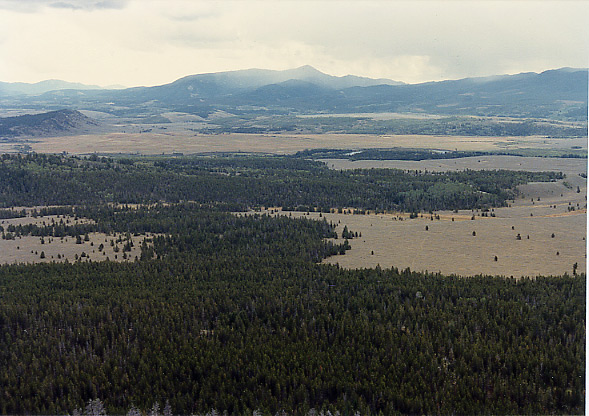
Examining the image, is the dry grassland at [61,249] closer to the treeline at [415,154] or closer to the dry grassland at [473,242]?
the dry grassland at [473,242]

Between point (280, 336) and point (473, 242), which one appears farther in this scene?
point (473, 242)

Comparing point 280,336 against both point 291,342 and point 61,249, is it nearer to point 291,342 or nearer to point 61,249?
point 291,342

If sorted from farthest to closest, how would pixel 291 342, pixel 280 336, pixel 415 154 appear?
pixel 415 154 → pixel 280 336 → pixel 291 342

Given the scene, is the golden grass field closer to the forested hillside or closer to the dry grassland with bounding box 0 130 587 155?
the forested hillside

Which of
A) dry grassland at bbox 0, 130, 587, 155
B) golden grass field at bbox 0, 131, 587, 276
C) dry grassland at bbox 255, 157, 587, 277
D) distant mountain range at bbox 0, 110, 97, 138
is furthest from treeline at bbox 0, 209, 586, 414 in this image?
distant mountain range at bbox 0, 110, 97, 138

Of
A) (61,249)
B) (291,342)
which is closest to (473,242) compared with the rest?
(291,342)

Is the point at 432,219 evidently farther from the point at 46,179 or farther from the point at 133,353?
the point at 46,179
